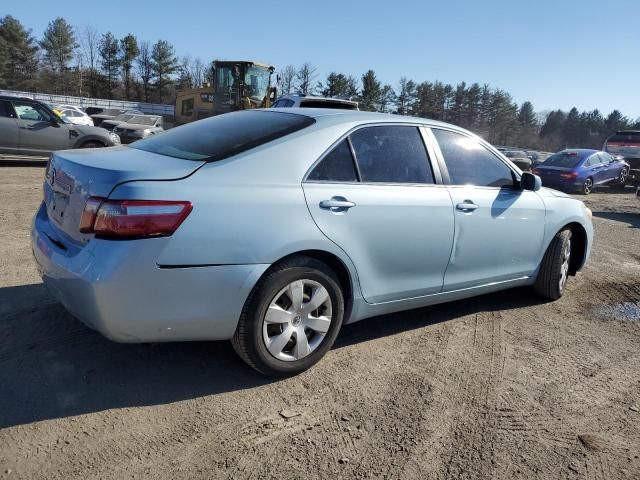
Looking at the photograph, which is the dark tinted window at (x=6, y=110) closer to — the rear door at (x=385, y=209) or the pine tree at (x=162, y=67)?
the rear door at (x=385, y=209)

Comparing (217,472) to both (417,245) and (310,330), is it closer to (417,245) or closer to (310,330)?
(310,330)

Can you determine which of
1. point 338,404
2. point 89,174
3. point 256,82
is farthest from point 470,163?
point 256,82

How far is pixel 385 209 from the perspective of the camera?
3.27 meters

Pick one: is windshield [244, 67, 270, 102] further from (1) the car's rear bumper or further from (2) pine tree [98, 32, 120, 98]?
(2) pine tree [98, 32, 120, 98]

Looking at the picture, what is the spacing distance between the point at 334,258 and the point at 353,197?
1.30 feet

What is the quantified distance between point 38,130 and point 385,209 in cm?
1122

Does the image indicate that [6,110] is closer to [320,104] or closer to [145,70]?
[320,104]

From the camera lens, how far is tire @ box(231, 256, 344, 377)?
2.81 m

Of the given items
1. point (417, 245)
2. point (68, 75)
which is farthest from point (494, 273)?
point (68, 75)

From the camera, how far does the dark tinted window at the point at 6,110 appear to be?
11508mm

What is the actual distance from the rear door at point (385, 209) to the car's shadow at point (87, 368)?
0.63 m

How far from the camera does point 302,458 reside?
2.37 meters

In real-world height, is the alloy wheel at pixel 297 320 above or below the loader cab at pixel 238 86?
below

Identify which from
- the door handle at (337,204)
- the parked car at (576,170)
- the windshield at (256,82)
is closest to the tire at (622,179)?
the parked car at (576,170)
